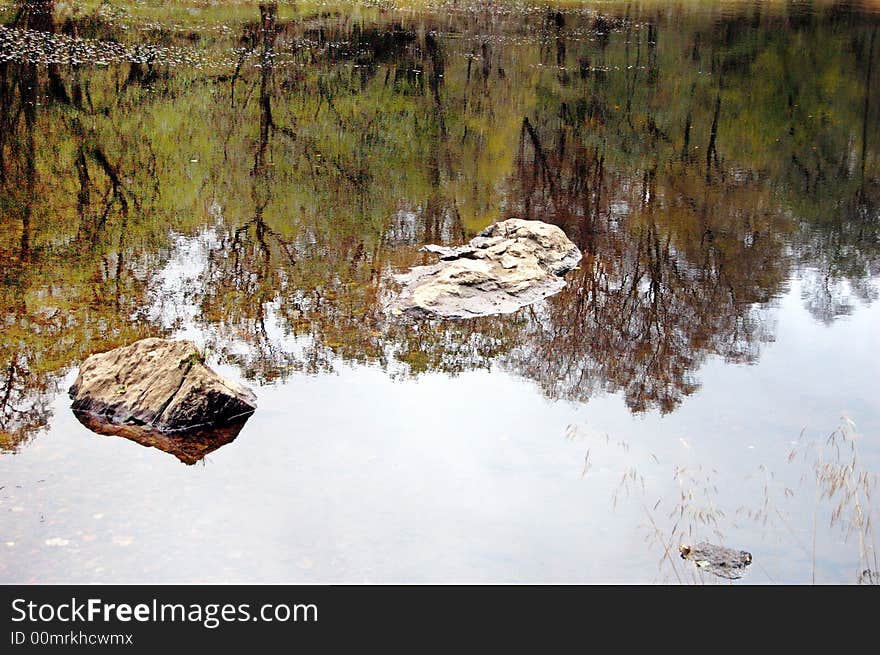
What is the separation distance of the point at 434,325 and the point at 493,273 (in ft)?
5.79

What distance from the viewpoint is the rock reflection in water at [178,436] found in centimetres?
823

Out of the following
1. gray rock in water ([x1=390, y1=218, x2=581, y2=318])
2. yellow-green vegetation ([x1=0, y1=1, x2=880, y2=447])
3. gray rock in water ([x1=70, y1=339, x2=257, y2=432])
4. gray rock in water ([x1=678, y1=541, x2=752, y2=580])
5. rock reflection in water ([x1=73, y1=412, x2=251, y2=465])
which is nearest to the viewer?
gray rock in water ([x1=678, y1=541, x2=752, y2=580])

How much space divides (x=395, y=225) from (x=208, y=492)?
798cm

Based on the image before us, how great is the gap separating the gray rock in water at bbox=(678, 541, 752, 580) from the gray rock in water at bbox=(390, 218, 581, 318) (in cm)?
505

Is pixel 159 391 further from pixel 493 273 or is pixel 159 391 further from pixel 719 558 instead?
pixel 493 273

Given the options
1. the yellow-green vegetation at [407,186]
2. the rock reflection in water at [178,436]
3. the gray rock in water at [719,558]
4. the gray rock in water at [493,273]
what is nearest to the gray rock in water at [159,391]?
the rock reflection in water at [178,436]

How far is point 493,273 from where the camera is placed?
41.5 feet

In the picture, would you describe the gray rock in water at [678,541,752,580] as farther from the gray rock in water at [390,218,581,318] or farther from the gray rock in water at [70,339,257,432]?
the gray rock in water at [390,218,581,318]

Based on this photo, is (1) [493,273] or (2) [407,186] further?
(2) [407,186]

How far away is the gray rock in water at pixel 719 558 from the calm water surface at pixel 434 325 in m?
0.11

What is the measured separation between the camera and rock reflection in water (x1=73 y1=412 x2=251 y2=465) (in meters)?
8.23

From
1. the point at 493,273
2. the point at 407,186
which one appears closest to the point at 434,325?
the point at 493,273

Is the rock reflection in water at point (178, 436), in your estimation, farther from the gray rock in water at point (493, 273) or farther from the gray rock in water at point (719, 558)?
the gray rock in water at point (719, 558)

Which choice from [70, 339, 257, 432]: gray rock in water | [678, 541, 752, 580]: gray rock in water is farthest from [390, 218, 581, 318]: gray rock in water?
[678, 541, 752, 580]: gray rock in water
